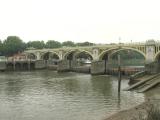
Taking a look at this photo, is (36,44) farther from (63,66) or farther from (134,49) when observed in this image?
(134,49)

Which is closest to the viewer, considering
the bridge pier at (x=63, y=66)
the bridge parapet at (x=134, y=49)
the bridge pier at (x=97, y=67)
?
the bridge parapet at (x=134, y=49)

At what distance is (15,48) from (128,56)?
66318 mm

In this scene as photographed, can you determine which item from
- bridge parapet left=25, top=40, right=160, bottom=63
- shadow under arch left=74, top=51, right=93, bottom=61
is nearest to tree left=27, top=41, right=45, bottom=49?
shadow under arch left=74, top=51, right=93, bottom=61

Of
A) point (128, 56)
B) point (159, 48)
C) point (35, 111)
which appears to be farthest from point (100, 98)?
point (128, 56)

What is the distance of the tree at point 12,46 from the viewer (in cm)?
15775

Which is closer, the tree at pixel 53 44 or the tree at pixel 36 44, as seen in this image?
the tree at pixel 36 44

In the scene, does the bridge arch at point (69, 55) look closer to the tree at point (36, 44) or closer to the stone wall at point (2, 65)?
the stone wall at point (2, 65)

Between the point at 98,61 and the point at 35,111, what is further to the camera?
the point at 98,61

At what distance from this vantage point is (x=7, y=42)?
532ft

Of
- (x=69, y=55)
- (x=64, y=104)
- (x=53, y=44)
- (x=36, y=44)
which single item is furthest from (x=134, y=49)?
(x=53, y=44)

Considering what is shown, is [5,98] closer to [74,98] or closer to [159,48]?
[74,98]

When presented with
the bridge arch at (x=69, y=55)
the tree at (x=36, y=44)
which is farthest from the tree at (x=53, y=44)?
the bridge arch at (x=69, y=55)

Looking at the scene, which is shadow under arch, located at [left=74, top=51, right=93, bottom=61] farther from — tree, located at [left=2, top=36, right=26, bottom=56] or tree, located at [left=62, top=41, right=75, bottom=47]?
tree, located at [left=2, top=36, right=26, bottom=56]

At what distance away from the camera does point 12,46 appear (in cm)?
15912
